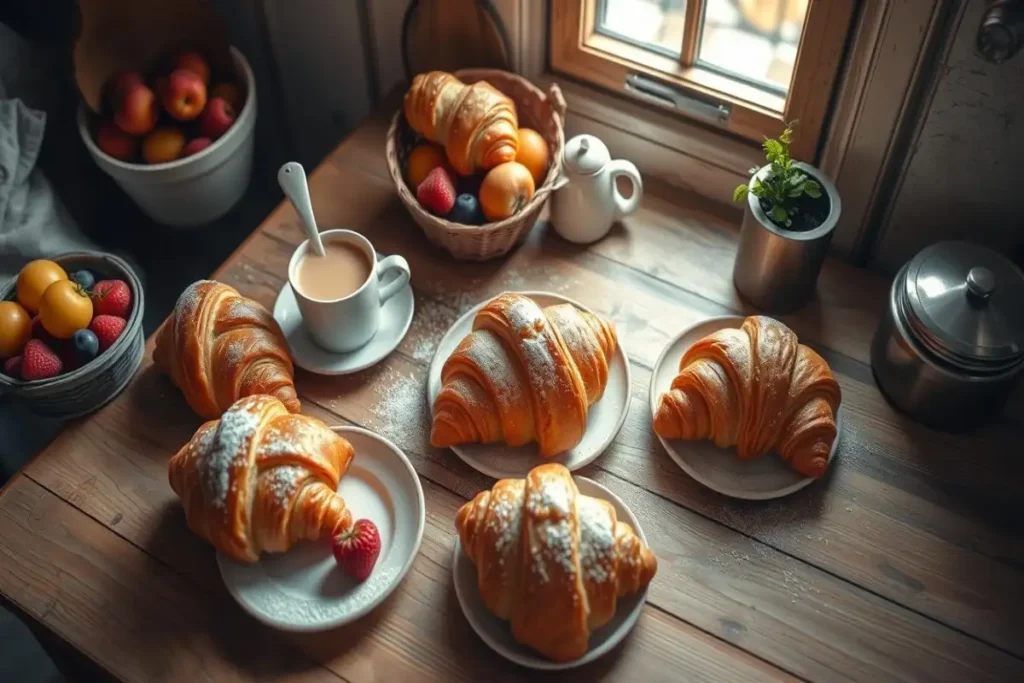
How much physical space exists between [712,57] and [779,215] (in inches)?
12.1

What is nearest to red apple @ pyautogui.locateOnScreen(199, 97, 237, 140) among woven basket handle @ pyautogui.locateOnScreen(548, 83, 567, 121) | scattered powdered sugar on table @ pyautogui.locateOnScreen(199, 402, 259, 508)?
woven basket handle @ pyautogui.locateOnScreen(548, 83, 567, 121)

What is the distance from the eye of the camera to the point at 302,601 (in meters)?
1.03

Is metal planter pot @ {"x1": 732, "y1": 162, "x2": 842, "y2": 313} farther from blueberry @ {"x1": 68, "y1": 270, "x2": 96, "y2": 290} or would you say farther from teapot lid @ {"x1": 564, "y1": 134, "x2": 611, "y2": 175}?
blueberry @ {"x1": 68, "y1": 270, "x2": 96, "y2": 290}

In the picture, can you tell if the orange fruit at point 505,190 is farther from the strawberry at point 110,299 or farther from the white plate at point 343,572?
the strawberry at point 110,299

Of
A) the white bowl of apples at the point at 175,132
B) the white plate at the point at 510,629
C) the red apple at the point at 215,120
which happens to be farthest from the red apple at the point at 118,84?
the white plate at the point at 510,629

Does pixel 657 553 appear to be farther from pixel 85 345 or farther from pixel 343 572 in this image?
pixel 85 345

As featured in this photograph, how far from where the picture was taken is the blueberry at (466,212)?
129 cm

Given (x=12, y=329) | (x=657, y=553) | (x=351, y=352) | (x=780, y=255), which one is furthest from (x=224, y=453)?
(x=780, y=255)

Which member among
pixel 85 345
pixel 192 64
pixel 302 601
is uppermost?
pixel 192 64

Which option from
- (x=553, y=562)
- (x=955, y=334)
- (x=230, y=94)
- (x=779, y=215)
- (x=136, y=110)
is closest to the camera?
(x=553, y=562)

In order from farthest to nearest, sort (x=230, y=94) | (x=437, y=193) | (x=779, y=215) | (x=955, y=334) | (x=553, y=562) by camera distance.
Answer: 1. (x=230, y=94)
2. (x=437, y=193)
3. (x=779, y=215)
4. (x=955, y=334)
5. (x=553, y=562)

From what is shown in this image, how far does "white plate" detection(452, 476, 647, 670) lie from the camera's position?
97 centimetres

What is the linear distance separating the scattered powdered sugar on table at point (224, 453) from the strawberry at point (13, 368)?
33cm

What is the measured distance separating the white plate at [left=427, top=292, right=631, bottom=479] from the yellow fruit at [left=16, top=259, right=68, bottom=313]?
507mm
